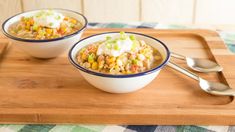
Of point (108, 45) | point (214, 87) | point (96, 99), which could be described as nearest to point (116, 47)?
→ point (108, 45)

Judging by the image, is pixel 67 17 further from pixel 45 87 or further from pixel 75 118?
pixel 75 118

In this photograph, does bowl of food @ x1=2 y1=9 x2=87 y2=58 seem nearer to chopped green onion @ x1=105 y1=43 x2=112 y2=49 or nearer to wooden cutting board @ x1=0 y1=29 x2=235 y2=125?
wooden cutting board @ x1=0 y1=29 x2=235 y2=125

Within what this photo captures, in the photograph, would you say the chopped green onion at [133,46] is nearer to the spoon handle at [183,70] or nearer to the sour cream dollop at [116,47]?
the sour cream dollop at [116,47]

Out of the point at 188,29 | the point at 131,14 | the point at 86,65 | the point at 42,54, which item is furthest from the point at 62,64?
the point at 131,14

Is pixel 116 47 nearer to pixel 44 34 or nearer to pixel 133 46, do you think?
pixel 133 46

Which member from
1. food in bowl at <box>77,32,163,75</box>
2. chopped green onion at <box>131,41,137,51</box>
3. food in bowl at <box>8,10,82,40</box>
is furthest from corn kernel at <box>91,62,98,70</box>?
food in bowl at <box>8,10,82,40</box>

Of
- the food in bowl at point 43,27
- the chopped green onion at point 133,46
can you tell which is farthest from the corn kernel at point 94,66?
the food in bowl at point 43,27
